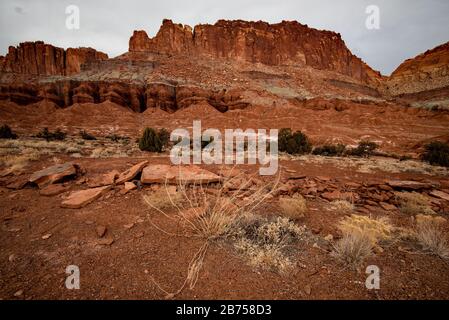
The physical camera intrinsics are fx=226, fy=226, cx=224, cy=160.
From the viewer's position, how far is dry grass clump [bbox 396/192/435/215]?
4.15 metres

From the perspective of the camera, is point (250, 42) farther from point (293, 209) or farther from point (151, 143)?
point (293, 209)

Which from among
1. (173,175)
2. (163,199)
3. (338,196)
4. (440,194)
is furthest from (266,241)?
(440,194)

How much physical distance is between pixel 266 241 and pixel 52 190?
13.3 ft

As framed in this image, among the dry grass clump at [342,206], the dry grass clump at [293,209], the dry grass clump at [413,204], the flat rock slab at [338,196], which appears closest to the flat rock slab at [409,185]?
the dry grass clump at [413,204]

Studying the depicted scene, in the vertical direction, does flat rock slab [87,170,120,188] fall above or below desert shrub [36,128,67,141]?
below

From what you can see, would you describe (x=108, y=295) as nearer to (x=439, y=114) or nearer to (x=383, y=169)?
(x=383, y=169)

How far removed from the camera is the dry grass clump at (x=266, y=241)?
245cm

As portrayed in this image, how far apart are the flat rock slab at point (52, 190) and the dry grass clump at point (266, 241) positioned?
3.55 meters

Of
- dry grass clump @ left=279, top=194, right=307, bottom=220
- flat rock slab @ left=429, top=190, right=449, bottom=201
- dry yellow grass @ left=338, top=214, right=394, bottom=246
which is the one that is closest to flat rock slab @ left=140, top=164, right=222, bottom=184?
dry grass clump @ left=279, top=194, right=307, bottom=220

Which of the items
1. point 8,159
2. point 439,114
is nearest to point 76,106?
point 8,159

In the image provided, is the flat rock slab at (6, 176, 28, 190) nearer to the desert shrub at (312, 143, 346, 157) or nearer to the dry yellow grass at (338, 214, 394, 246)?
the dry yellow grass at (338, 214, 394, 246)

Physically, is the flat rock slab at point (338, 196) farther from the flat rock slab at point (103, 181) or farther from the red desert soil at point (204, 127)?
the flat rock slab at point (103, 181)

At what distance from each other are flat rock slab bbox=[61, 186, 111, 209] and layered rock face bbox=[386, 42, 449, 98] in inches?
2679
